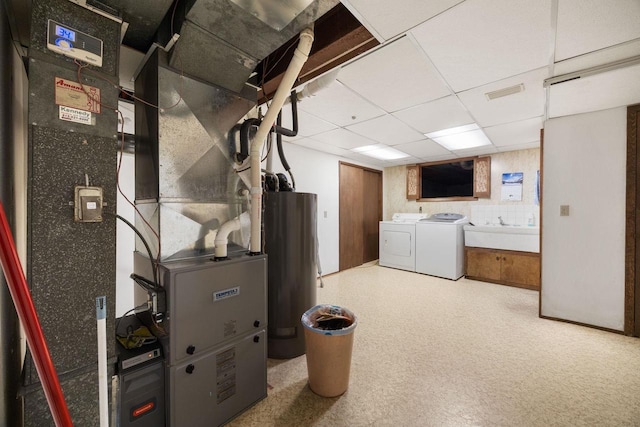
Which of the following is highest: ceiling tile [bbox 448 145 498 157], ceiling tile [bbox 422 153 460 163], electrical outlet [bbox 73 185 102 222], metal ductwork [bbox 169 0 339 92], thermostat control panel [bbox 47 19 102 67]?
ceiling tile [bbox 448 145 498 157]

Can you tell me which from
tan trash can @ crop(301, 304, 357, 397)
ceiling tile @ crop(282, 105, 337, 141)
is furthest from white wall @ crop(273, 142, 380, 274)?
tan trash can @ crop(301, 304, 357, 397)

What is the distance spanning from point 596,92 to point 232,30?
2927 millimetres

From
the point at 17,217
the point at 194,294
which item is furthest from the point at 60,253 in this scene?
the point at 194,294

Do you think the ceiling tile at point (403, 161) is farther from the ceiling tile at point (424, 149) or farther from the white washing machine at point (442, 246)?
the white washing machine at point (442, 246)

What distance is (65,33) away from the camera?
99 centimetres

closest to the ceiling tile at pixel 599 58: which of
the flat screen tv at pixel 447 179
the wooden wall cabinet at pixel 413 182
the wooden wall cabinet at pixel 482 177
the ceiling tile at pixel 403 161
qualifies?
the wooden wall cabinet at pixel 482 177

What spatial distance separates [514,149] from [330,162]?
3.13 meters

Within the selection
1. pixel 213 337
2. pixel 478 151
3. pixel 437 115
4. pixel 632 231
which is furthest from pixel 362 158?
pixel 213 337

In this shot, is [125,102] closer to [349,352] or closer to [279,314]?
[279,314]

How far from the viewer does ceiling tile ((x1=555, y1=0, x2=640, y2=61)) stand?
4.17 feet

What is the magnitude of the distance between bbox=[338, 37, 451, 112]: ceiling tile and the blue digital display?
149 centimetres

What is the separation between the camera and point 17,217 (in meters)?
1.15

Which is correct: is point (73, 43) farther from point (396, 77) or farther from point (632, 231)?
point (632, 231)

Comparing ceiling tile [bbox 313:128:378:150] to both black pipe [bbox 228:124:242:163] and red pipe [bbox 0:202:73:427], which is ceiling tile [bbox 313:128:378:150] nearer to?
black pipe [bbox 228:124:242:163]
